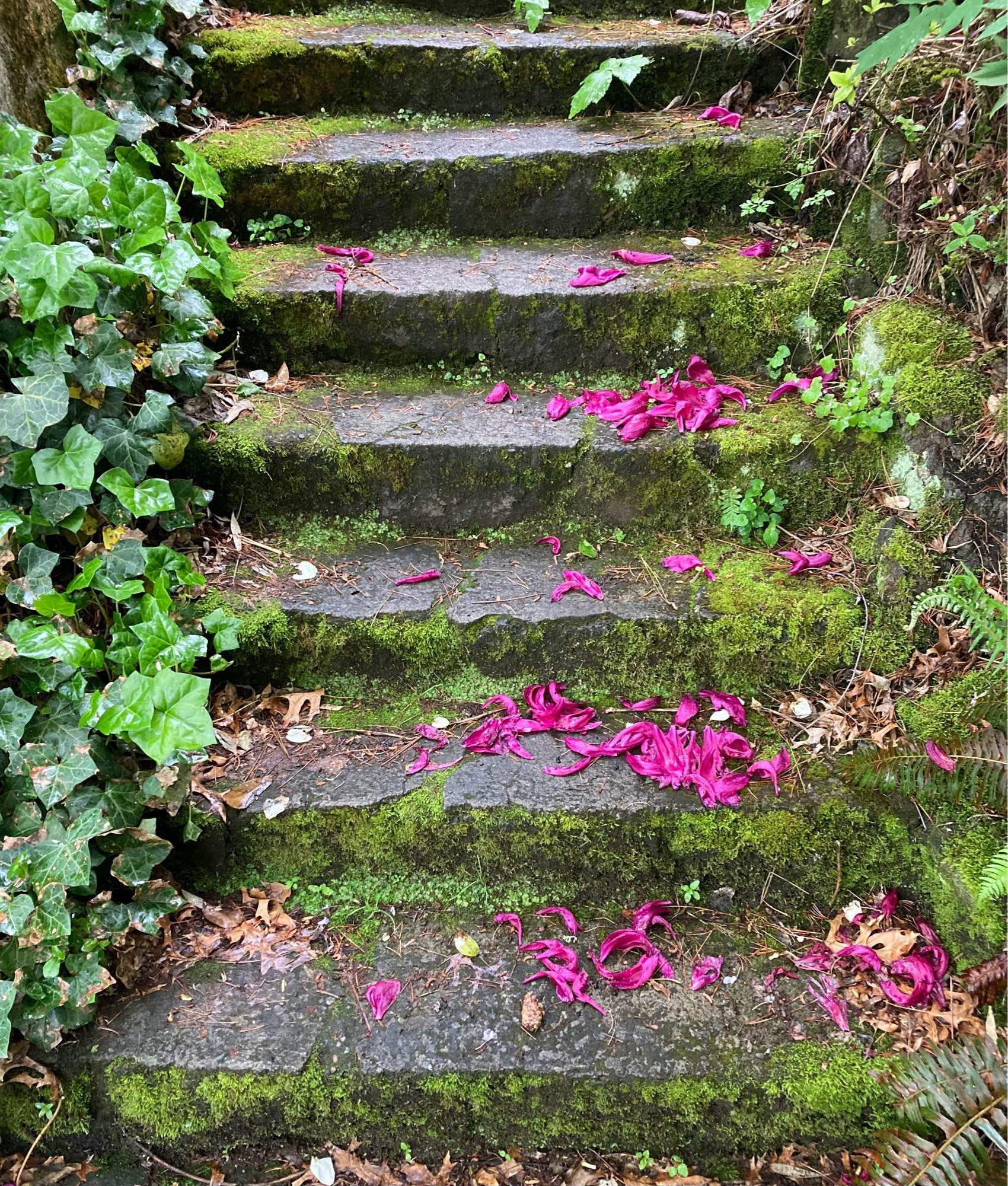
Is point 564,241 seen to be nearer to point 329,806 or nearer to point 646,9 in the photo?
point 646,9

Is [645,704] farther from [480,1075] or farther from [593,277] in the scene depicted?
[593,277]

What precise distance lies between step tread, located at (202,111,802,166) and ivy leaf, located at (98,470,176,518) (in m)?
1.62

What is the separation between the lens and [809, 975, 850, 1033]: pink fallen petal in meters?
2.02

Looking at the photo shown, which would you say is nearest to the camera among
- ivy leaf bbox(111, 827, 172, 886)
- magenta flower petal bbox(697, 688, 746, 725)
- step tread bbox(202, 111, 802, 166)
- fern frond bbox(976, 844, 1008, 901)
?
fern frond bbox(976, 844, 1008, 901)

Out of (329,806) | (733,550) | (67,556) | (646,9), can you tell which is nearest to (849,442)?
(733,550)

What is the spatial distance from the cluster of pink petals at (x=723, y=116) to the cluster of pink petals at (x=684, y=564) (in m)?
1.94

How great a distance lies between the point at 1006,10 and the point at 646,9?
2.71 m

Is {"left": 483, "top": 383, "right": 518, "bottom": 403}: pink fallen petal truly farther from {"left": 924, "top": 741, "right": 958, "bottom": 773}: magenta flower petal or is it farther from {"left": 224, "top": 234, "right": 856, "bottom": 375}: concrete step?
{"left": 924, "top": 741, "right": 958, "bottom": 773}: magenta flower petal

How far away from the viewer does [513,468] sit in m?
2.73

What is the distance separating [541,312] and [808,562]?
52.2 inches

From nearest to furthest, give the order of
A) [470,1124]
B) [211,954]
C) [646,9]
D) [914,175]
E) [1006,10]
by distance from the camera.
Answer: [1006,10]
[470,1124]
[211,954]
[914,175]
[646,9]

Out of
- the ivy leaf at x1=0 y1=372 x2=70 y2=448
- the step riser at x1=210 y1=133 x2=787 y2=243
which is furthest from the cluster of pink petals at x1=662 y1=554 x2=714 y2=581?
the ivy leaf at x1=0 y1=372 x2=70 y2=448

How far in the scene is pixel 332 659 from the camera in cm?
256

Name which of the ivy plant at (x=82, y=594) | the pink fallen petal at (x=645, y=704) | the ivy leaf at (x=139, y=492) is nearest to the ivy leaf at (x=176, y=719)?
the ivy plant at (x=82, y=594)
